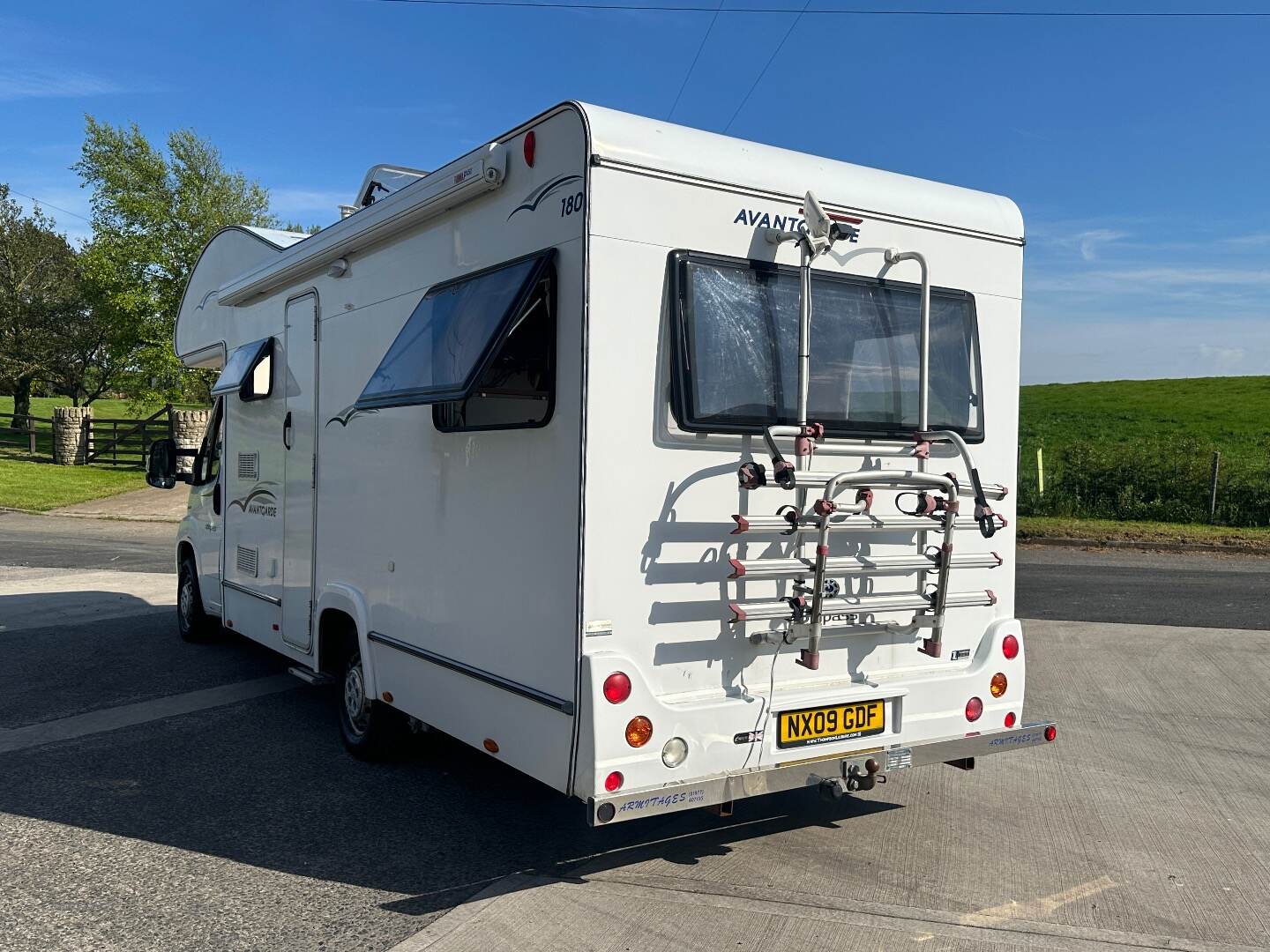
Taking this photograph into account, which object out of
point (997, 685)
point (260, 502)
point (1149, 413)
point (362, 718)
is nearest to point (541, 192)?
point (997, 685)

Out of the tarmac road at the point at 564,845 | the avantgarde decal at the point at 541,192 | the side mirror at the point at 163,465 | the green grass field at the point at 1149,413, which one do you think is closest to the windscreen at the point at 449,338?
the avantgarde decal at the point at 541,192

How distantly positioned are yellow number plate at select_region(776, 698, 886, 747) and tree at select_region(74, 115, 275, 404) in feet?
90.7

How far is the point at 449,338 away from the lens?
4512 millimetres

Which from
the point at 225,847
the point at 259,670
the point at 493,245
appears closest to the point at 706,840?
the point at 225,847

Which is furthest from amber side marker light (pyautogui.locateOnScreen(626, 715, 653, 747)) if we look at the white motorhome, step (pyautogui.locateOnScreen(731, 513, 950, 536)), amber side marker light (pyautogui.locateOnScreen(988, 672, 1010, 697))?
amber side marker light (pyautogui.locateOnScreen(988, 672, 1010, 697))

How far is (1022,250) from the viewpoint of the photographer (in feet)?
16.9

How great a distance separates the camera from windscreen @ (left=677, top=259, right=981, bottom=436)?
13.6ft

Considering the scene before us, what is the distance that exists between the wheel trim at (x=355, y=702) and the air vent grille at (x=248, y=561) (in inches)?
63.0

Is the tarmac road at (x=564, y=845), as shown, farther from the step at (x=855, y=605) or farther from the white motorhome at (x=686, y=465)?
the step at (x=855, y=605)

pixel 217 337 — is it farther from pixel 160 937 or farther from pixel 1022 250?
pixel 1022 250

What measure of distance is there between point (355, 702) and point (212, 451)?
10.5 feet

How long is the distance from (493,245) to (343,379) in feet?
5.69

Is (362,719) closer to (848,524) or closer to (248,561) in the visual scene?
(248,561)

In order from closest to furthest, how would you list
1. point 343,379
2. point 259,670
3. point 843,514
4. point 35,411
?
point 843,514
point 343,379
point 259,670
point 35,411
